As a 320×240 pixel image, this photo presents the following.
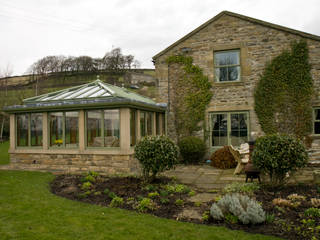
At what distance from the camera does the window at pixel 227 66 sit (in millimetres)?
11898

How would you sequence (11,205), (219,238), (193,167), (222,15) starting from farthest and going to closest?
(222,15) → (193,167) → (11,205) → (219,238)

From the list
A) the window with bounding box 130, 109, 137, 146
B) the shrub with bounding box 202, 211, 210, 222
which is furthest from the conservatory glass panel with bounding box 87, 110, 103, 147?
the shrub with bounding box 202, 211, 210, 222

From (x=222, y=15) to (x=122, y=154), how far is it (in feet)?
24.3

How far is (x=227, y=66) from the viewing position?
12.0 metres

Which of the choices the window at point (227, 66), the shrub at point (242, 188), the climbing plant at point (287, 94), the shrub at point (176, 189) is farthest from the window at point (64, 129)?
the climbing plant at point (287, 94)

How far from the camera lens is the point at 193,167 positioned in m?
10.8

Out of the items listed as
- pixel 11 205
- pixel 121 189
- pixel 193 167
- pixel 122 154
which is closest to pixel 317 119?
pixel 193 167

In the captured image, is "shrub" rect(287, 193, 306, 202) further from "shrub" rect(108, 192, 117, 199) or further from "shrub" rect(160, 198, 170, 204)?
"shrub" rect(108, 192, 117, 199)

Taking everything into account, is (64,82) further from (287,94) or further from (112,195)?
(112,195)

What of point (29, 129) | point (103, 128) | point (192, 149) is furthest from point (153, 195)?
point (29, 129)

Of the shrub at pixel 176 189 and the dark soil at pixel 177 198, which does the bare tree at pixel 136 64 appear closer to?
the dark soil at pixel 177 198

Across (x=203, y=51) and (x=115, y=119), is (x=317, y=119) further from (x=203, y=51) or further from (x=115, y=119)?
(x=115, y=119)

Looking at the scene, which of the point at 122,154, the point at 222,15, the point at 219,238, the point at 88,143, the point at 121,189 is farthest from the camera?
the point at 222,15

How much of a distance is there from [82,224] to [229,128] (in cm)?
848
